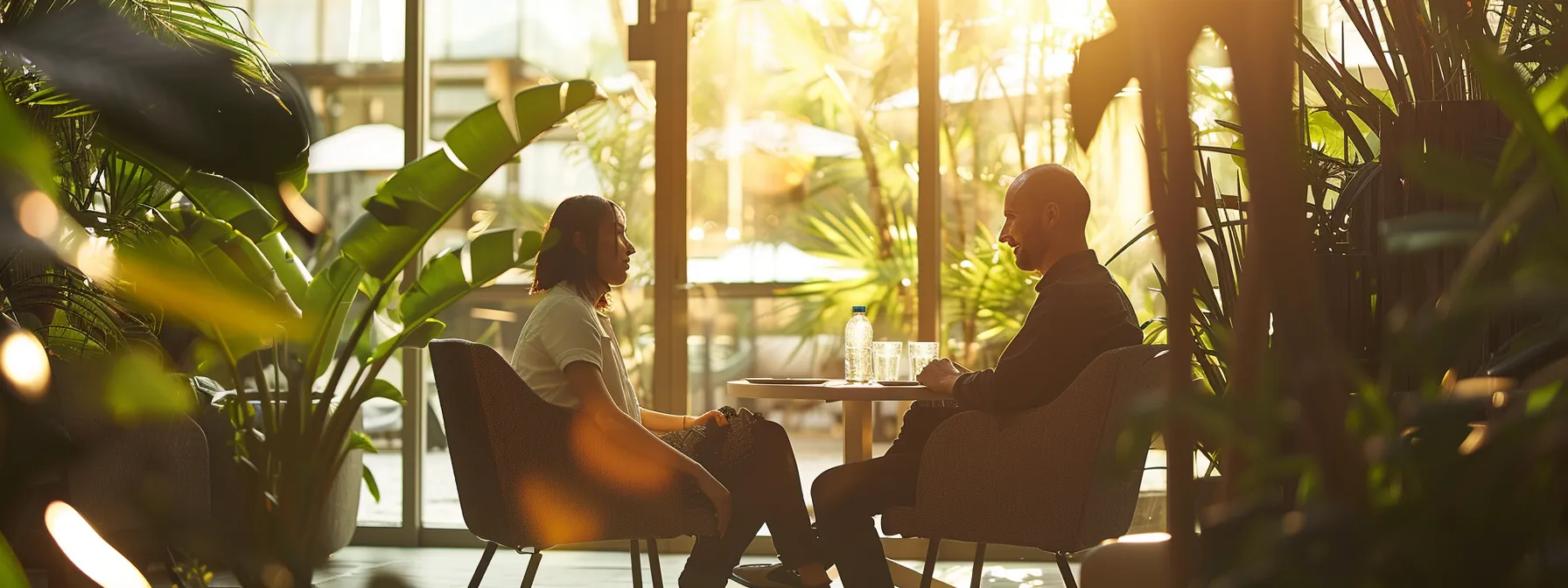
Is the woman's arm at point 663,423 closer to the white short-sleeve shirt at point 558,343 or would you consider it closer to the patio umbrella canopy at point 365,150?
the white short-sleeve shirt at point 558,343

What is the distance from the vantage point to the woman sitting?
255cm

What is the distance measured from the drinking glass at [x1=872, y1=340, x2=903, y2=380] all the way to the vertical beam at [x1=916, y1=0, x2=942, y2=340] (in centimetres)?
110

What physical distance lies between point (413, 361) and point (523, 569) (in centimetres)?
109

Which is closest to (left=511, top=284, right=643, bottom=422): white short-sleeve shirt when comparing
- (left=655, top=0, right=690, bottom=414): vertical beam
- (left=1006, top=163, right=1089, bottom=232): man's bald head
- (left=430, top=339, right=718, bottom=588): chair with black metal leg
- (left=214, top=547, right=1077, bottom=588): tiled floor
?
(left=430, top=339, right=718, bottom=588): chair with black metal leg

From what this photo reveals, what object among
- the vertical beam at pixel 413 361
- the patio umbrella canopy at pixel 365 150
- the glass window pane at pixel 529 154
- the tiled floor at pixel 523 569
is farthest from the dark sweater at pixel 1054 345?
the patio umbrella canopy at pixel 365 150

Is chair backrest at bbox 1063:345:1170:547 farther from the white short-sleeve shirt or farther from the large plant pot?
the large plant pot

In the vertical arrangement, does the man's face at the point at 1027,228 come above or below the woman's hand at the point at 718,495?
above

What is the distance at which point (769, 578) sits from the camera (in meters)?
2.90

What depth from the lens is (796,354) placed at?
15.7 feet

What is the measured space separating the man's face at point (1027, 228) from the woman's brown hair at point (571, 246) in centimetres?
91

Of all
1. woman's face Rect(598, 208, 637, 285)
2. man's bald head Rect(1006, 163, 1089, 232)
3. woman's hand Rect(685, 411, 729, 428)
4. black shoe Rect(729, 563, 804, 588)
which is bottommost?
black shoe Rect(729, 563, 804, 588)

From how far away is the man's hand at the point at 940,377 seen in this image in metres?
2.66

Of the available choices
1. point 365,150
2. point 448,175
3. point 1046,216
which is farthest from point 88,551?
point 365,150

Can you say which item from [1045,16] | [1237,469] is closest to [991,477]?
[1237,469]
